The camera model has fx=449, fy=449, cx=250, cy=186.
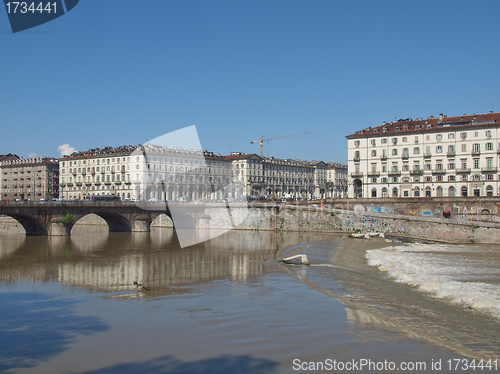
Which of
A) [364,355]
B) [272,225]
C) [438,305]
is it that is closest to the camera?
[364,355]

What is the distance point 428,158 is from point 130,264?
201ft

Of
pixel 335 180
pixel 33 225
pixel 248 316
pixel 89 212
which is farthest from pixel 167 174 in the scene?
pixel 248 316

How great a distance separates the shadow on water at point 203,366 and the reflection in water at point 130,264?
33.9 feet

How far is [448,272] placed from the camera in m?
29.1

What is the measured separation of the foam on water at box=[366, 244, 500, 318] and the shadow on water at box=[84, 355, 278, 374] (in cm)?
1118

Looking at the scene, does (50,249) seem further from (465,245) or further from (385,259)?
(465,245)

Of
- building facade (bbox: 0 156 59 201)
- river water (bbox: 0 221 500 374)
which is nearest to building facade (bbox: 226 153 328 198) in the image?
building facade (bbox: 0 156 59 201)

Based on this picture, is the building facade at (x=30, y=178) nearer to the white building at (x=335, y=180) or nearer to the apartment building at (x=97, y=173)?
the apartment building at (x=97, y=173)

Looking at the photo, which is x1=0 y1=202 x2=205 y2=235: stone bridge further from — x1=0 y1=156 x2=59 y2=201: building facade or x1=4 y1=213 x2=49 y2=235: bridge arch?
x1=0 y1=156 x2=59 y2=201: building facade

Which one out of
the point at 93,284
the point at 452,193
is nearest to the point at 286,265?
the point at 93,284

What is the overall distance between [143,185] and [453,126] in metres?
74.1

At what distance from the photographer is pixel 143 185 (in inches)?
4562

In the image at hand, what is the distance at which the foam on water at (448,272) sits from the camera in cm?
2114

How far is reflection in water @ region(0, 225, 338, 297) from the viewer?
2691 cm
